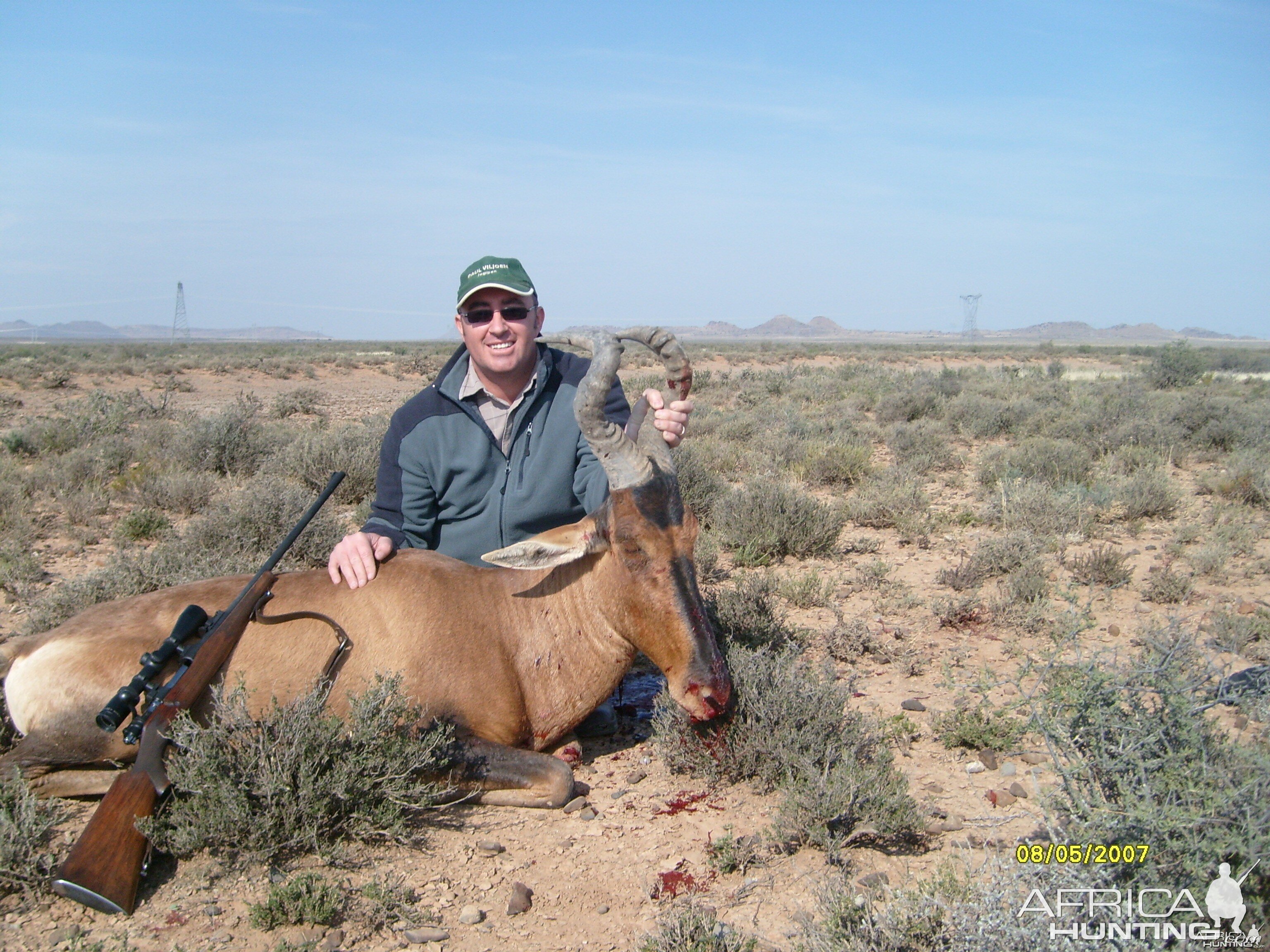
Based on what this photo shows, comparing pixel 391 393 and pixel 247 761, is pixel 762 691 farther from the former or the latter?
pixel 391 393

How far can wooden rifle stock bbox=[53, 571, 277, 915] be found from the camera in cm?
331

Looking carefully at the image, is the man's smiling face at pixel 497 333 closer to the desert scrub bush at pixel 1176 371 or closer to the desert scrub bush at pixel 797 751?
the desert scrub bush at pixel 797 751

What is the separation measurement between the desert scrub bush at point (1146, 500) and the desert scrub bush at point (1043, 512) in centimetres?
48

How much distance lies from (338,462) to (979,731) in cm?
921

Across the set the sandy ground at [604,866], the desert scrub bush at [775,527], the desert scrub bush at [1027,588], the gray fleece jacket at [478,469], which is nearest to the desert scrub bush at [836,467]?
the desert scrub bush at [775,527]

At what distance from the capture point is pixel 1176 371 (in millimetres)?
27031

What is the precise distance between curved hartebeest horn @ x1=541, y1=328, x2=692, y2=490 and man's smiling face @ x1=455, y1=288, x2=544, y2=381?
2.70 ft

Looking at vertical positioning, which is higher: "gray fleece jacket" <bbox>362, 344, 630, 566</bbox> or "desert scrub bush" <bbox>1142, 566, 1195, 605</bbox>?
"gray fleece jacket" <bbox>362, 344, 630, 566</bbox>

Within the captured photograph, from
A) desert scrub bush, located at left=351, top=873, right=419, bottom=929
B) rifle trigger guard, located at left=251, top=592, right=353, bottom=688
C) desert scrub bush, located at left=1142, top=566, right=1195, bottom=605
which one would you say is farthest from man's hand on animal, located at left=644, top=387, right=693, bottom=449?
desert scrub bush, located at left=1142, top=566, right=1195, bottom=605

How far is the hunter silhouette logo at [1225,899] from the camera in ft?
8.07

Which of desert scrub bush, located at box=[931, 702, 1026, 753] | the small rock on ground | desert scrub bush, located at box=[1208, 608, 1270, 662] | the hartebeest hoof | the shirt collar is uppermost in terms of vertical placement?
the shirt collar

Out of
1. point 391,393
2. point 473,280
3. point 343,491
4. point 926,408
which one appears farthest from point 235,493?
point 391,393
